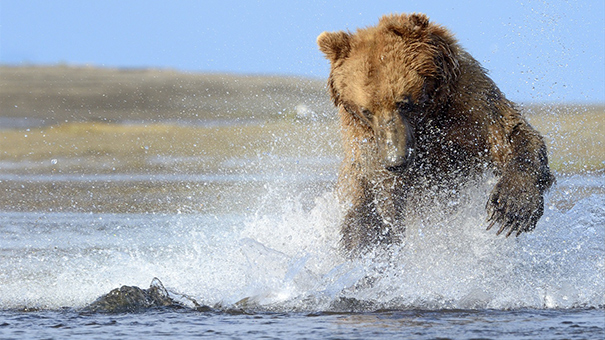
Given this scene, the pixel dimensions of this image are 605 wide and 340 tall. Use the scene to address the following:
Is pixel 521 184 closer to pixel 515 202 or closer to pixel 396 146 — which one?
pixel 515 202

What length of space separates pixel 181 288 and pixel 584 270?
227 centimetres

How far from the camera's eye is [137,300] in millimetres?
4516

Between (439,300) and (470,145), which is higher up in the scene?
(470,145)

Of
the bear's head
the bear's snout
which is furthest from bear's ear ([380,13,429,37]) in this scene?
the bear's snout

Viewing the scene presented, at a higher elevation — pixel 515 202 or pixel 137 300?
pixel 515 202

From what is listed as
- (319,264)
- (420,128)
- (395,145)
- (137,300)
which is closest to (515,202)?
(420,128)

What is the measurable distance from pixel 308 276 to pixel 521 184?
4.22ft

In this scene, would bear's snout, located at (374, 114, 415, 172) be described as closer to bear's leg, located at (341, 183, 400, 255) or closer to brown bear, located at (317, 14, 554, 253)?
brown bear, located at (317, 14, 554, 253)

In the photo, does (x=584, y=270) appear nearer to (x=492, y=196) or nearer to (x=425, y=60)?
(x=492, y=196)

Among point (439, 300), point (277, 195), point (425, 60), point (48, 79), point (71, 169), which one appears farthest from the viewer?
point (48, 79)

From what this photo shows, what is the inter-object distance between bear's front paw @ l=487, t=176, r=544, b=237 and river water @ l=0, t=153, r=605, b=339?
31 cm

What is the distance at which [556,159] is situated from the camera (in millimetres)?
12930

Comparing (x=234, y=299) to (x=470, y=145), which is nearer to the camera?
(x=234, y=299)

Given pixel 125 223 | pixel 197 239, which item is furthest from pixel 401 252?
pixel 125 223
